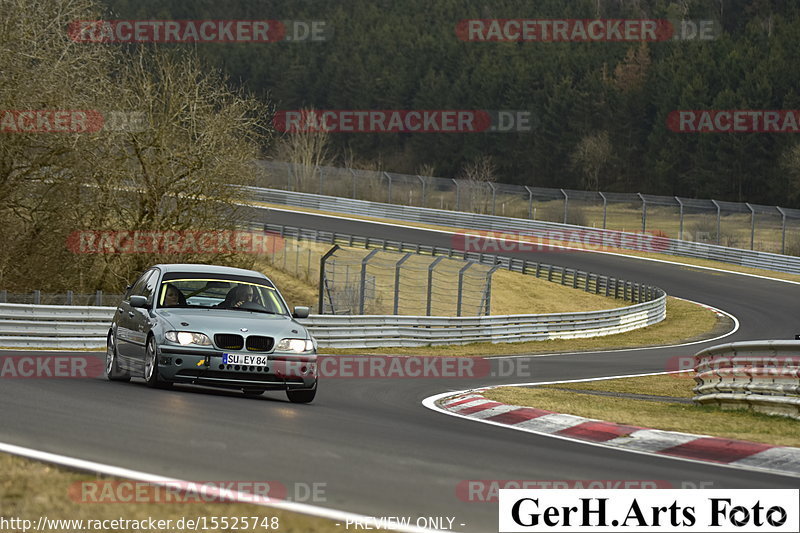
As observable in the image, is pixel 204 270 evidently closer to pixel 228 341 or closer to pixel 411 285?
pixel 228 341

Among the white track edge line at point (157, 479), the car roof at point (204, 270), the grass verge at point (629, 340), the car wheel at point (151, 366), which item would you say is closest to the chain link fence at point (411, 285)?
the grass verge at point (629, 340)

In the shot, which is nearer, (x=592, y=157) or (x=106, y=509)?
(x=106, y=509)

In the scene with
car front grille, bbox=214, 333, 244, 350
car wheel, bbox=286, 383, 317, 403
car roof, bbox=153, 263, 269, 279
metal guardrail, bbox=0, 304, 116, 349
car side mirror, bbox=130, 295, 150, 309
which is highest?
car roof, bbox=153, 263, 269, 279

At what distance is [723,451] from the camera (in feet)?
32.6

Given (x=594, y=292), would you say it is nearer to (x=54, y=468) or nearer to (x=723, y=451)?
(x=723, y=451)

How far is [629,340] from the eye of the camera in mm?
35312

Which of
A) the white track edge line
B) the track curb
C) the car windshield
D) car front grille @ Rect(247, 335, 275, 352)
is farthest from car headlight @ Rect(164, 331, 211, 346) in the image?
the white track edge line

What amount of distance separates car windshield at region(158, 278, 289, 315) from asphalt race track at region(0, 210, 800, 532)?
→ 1046mm

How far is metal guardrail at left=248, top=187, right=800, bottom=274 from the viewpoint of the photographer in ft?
182

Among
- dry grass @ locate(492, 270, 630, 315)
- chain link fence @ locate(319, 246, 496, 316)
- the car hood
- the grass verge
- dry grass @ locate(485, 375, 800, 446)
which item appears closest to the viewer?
dry grass @ locate(485, 375, 800, 446)

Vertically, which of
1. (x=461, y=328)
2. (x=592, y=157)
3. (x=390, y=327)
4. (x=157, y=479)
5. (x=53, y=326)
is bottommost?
(x=461, y=328)

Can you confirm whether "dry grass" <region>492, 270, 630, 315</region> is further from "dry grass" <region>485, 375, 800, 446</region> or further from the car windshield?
the car windshield

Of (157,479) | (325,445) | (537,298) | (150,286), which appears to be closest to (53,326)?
(150,286)

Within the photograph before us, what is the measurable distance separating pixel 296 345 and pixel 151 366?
5.34ft
